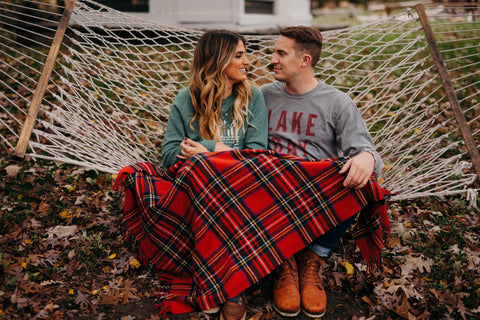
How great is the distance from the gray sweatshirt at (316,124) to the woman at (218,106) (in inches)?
3.8

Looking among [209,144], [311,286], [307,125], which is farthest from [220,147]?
[311,286]

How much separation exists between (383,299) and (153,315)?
107 centimetres

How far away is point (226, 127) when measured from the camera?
2.25 m

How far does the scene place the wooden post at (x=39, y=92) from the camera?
7.11 ft

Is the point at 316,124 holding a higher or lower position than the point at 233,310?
higher

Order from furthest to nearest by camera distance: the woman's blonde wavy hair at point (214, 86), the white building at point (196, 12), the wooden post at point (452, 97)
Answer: the white building at point (196, 12)
the wooden post at point (452, 97)
the woman's blonde wavy hair at point (214, 86)

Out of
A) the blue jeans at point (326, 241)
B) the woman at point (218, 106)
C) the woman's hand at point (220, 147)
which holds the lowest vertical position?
the blue jeans at point (326, 241)

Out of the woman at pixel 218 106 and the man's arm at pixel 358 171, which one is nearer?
the man's arm at pixel 358 171

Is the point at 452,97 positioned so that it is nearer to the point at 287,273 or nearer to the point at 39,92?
the point at 287,273

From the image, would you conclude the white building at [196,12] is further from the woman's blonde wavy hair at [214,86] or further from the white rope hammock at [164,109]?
the woman's blonde wavy hair at [214,86]

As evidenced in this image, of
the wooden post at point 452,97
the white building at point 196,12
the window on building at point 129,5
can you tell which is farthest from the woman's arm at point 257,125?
the window on building at point 129,5

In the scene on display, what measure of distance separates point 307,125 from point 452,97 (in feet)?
2.82

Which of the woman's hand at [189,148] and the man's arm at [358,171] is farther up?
the woman's hand at [189,148]

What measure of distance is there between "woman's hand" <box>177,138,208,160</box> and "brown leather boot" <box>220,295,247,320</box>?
70 centimetres
